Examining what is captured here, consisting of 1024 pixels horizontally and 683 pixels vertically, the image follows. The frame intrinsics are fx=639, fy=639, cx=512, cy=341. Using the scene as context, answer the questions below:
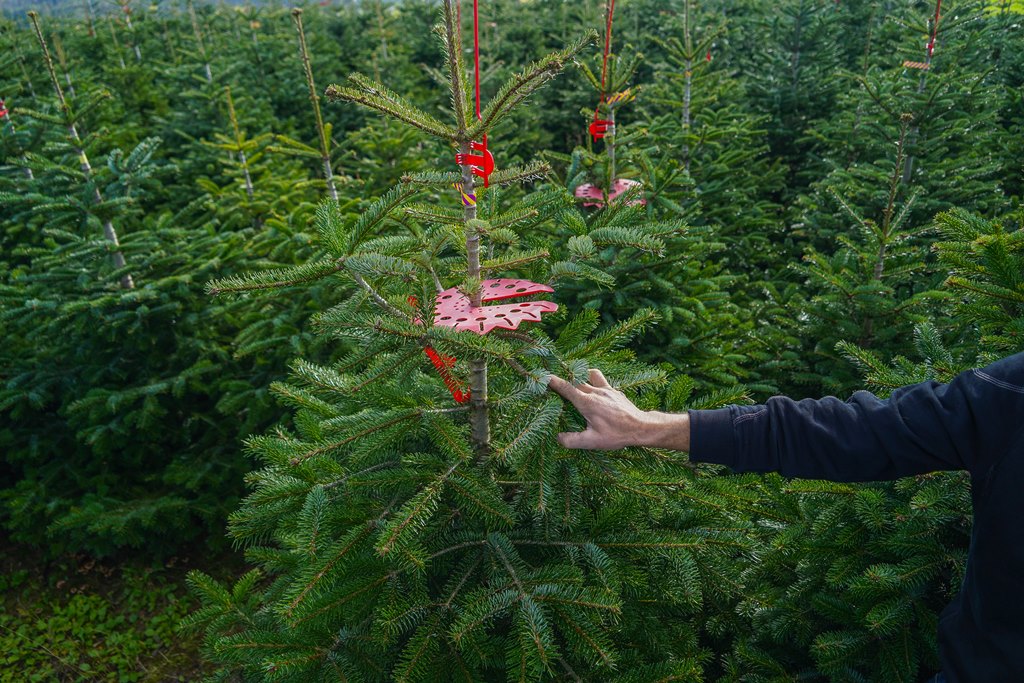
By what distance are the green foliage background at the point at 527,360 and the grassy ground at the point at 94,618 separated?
0.04 meters

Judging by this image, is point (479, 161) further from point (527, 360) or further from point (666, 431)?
point (666, 431)

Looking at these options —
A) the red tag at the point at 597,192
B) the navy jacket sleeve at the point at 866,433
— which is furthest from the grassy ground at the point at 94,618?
the navy jacket sleeve at the point at 866,433

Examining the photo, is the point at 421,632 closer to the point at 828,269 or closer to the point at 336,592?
the point at 336,592

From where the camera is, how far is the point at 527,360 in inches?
79.7

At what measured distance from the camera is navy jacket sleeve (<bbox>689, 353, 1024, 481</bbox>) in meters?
1.62

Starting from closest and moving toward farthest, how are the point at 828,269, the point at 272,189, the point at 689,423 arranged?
1. the point at 689,423
2. the point at 828,269
3. the point at 272,189

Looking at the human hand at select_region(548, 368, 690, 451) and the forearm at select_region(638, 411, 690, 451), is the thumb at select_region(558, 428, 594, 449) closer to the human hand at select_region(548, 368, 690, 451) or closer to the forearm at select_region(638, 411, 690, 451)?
the human hand at select_region(548, 368, 690, 451)

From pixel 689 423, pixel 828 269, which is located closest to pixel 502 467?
pixel 689 423

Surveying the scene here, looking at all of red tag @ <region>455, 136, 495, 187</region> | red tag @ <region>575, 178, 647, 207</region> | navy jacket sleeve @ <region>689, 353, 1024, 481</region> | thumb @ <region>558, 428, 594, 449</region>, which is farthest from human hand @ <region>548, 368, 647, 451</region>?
red tag @ <region>575, 178, 647, 207</region>

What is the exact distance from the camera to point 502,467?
7.52ft

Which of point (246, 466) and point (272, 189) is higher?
point (272, 189)

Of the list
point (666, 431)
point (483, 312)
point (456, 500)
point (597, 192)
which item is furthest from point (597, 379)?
point (597, 192)

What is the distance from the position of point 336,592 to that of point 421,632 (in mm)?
290

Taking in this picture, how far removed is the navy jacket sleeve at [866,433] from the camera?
5.32 feet
